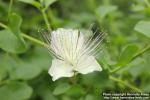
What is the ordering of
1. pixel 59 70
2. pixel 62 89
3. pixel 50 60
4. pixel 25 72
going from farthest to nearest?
pixel 50 60
pixel 25 72
pixel 62 89
pixel 59 70

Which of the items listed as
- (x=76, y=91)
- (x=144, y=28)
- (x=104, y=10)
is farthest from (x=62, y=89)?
(x=104, y=10)

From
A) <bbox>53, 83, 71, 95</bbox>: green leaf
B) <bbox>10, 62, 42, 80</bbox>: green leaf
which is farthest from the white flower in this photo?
<bbox>10, 62, 42, 80</bbox>: green leaf

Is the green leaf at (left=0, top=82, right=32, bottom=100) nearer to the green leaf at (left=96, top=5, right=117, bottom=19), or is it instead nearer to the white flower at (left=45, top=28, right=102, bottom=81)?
the white flower at (left=45, top=28, right=102, bottom=81)

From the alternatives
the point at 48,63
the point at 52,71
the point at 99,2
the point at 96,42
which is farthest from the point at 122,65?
the point at 99,2

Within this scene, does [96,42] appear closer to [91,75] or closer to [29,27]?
[91,75]

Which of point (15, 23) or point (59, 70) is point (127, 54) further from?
point (15, 23)
